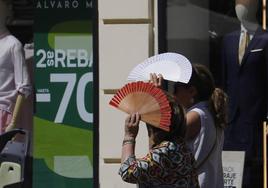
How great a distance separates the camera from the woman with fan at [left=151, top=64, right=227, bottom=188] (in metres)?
5.45

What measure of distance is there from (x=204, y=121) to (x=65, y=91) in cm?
298

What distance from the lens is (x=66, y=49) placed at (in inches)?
324

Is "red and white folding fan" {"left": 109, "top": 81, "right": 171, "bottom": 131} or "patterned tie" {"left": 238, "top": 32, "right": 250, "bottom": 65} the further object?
"patterned tie" {"left": 238, "top": 32, "right": 250, "bottom": 65}

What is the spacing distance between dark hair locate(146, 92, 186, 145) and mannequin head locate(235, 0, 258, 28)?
314 centimetres

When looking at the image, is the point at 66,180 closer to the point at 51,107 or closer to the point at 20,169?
the point at 51,107

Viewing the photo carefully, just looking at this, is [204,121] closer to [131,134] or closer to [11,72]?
[131,134]

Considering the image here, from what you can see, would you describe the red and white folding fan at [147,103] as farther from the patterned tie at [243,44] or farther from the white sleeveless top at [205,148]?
the patterned tie at [243,44]

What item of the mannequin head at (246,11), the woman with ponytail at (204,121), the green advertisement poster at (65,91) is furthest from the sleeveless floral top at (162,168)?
the green advertisement poster at (65,91)

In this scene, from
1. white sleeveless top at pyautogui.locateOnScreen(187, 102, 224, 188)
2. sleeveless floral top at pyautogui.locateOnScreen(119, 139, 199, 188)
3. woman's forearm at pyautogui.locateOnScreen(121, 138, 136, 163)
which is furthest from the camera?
white sleeveless top at pyautogui.locateOnScreen(187, 102, 224, 188)

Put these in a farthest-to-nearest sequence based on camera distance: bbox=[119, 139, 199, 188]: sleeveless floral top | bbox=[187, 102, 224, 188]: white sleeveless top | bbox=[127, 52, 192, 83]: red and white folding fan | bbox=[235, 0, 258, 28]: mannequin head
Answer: bbox=[235, 0, 258, 28]: mannequin head → bbox=[187, 102, 224, 188]: white sleeveless top → bbox=[127, 52, 192, 83]: red and white folding fan → bbox=[119, 139, 199, 188]: sleeveless floral top

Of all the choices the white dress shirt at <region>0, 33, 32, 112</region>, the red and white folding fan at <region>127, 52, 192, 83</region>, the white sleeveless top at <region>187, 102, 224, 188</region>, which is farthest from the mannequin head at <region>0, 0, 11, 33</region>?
the white sleeveless top at <region>187, 102, 224, 188</region>

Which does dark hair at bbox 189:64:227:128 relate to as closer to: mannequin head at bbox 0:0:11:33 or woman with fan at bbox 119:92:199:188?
woman with fan at bbox 119:92:199:188

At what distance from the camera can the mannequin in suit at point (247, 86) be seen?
774 cm

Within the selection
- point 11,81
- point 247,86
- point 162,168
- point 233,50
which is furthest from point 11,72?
point 162,168
